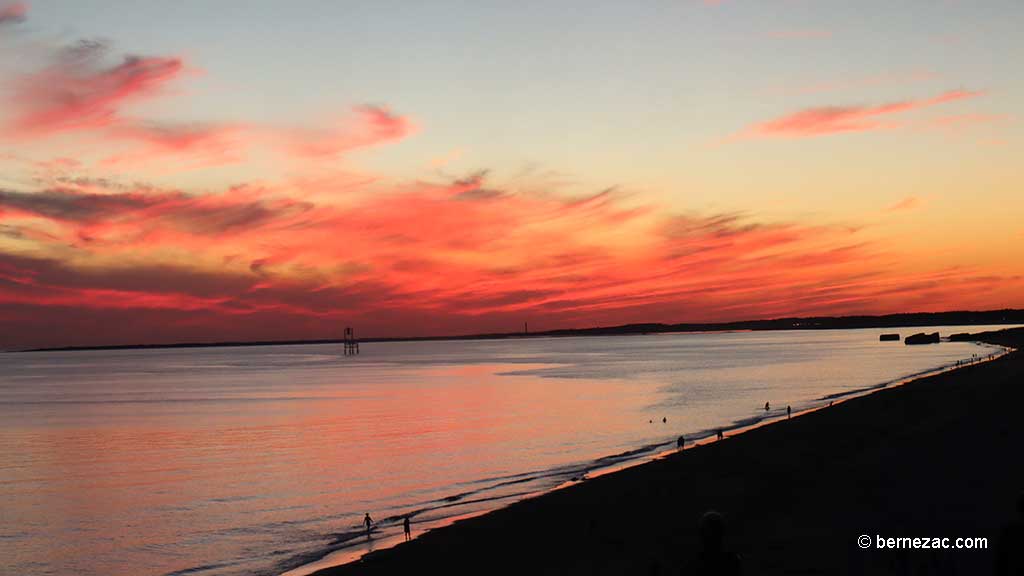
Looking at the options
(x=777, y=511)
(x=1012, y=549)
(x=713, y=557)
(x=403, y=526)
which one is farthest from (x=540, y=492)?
(x=713, y=557)

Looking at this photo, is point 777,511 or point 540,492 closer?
point 777,511

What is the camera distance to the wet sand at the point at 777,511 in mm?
19766

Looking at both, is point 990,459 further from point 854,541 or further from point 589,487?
point 589,487

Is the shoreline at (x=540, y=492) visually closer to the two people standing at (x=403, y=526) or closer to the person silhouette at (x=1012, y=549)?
the two people standing at (x=403, y=526)

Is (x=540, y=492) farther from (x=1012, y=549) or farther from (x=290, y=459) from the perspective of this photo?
(x=1012, y=549)

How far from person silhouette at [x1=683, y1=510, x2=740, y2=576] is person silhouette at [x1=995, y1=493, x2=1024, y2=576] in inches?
116

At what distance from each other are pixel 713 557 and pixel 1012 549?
322cm

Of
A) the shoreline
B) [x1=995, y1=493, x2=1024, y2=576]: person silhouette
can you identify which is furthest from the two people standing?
[x1=995, y1=493, x2=1024, y2=576]: person silhouette

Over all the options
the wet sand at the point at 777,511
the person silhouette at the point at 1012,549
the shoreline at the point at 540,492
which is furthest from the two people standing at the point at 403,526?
the person silhouette at the point at 1012,549

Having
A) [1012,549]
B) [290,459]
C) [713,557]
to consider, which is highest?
[713,557]

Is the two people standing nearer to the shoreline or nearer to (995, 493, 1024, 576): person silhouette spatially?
the shoreline

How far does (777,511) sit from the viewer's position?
2489cm

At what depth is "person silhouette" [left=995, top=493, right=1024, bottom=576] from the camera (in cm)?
877

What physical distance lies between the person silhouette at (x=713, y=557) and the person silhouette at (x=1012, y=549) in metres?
2.95
